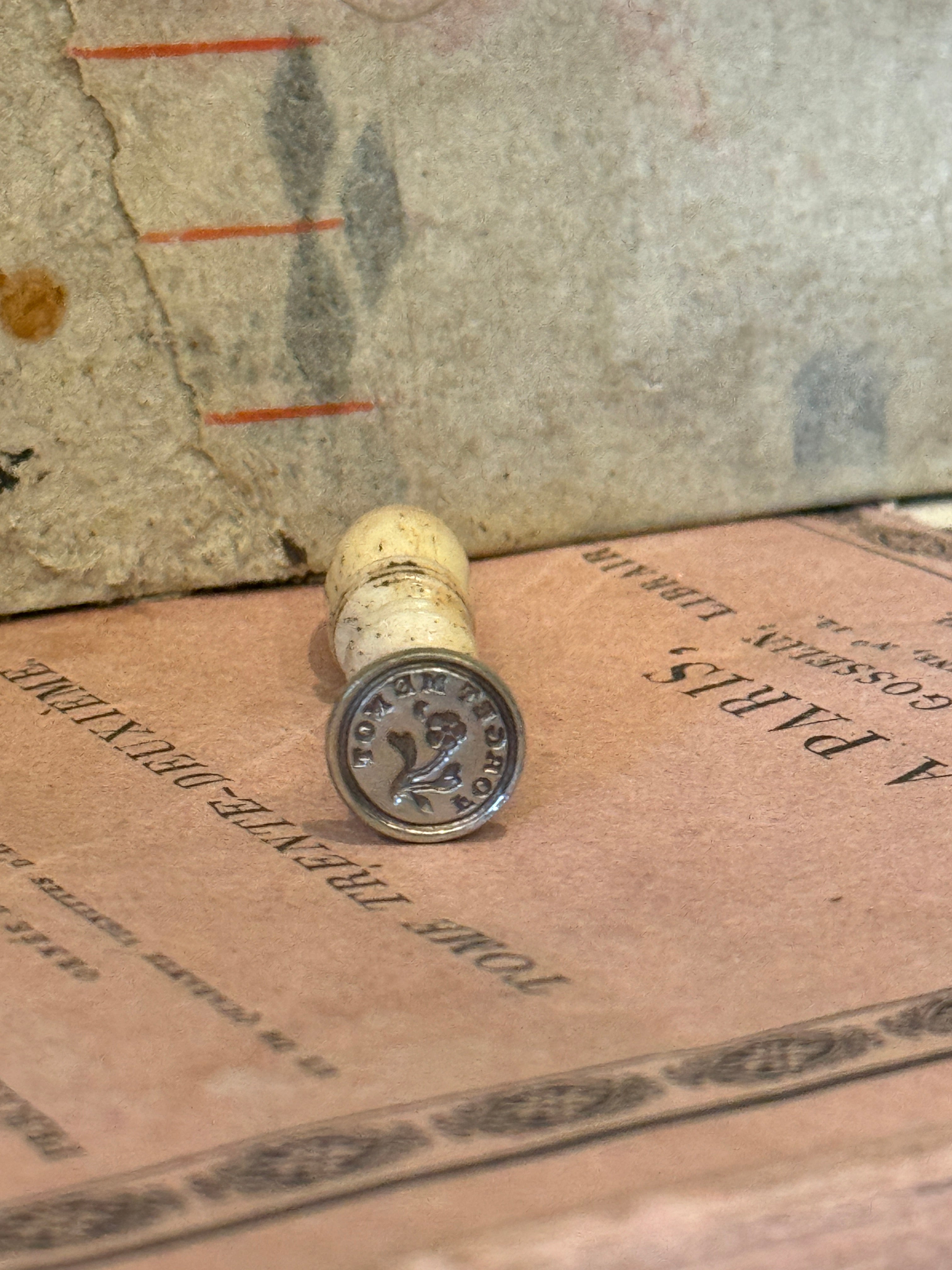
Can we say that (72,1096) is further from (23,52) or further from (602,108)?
(602,108)

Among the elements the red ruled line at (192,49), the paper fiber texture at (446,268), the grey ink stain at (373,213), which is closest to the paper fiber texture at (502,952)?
the paper fiber texture at (446,268)

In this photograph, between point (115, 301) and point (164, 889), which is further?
point (115, 301)

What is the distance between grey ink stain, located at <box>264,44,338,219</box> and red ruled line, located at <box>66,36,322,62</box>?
0.01 meters

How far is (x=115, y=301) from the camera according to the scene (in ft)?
6.62

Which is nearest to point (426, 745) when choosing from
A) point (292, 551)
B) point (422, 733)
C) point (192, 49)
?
point (422, 733)

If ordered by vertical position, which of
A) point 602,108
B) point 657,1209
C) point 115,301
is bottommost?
point 657,1209

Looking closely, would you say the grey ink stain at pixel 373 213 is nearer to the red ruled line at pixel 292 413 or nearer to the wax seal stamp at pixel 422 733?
the red ruled line at pixel 292 413

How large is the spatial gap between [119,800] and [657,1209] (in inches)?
31.5

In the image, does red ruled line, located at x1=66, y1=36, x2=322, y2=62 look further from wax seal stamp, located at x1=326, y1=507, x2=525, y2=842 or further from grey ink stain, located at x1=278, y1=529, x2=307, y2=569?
wax seal stamp, located at x1=326, y1=507, x2=525, y2=842

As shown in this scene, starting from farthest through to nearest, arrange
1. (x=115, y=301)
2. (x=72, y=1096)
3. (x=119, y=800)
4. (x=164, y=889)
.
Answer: (x=115, y=301) → (x=119, y=800) → (x=164, y=889) → (x=72, y=1096)

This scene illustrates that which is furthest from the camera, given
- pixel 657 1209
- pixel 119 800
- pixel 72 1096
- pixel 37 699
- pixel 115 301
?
pixel 115 301

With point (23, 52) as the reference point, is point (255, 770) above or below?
below

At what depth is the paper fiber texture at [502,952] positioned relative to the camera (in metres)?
1.07

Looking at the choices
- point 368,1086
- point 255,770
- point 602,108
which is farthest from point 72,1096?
point 602,108
